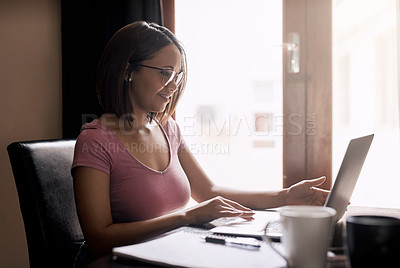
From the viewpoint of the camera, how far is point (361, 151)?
3.09ft

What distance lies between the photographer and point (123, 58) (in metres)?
1.23

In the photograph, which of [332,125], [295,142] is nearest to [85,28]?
[295,142]

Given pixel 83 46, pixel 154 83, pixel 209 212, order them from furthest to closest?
pixel 83 46 < pixel 154 83 < pixel 209 212

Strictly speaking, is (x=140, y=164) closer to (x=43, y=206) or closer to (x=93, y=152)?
(x=93, y=152)

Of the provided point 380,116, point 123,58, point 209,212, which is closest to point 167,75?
point 123,58

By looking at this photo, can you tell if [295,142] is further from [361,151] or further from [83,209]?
[83,209]

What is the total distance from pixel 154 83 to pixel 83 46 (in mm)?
807

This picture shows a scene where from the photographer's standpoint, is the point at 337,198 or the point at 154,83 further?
the point at 154,83

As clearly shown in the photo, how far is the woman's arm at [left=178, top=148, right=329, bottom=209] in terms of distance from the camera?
131 centimetres

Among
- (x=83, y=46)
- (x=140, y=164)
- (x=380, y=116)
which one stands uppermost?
(x=83, y=46)

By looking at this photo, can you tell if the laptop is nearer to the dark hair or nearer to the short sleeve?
the short sleeve

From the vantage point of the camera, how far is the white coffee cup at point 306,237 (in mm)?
655

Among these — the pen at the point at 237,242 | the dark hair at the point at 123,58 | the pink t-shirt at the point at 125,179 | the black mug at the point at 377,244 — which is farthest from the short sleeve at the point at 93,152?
the black mug at the point at 377,244

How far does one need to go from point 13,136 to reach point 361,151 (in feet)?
5.43
